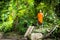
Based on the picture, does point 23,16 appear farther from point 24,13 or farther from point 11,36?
point 11,36

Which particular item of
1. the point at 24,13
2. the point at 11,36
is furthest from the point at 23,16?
the point at 11,36

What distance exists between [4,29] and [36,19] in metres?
1.50

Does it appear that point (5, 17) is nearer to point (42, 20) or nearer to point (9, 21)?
point (9, 21)

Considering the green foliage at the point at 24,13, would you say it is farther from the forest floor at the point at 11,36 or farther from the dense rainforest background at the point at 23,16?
the forest floor at the point at 11,36

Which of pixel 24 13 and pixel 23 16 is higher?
pixel 24 13

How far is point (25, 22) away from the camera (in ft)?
30.6

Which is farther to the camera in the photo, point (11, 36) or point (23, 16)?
point (23, 16)

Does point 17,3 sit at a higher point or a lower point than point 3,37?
higher

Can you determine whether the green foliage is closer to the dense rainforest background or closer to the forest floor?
the dense rainforest background

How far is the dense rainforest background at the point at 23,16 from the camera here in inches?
360

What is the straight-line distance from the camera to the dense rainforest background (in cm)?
914

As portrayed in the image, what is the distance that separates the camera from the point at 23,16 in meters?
9.39

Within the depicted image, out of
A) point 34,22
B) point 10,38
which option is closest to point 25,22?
point 34,22

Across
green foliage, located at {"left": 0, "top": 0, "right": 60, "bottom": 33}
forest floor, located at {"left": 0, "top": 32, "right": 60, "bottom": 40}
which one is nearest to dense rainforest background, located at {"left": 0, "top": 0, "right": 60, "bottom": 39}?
green foliage, located at {"left": 0, "top": 0, "right": 60, "bottom": 33}
